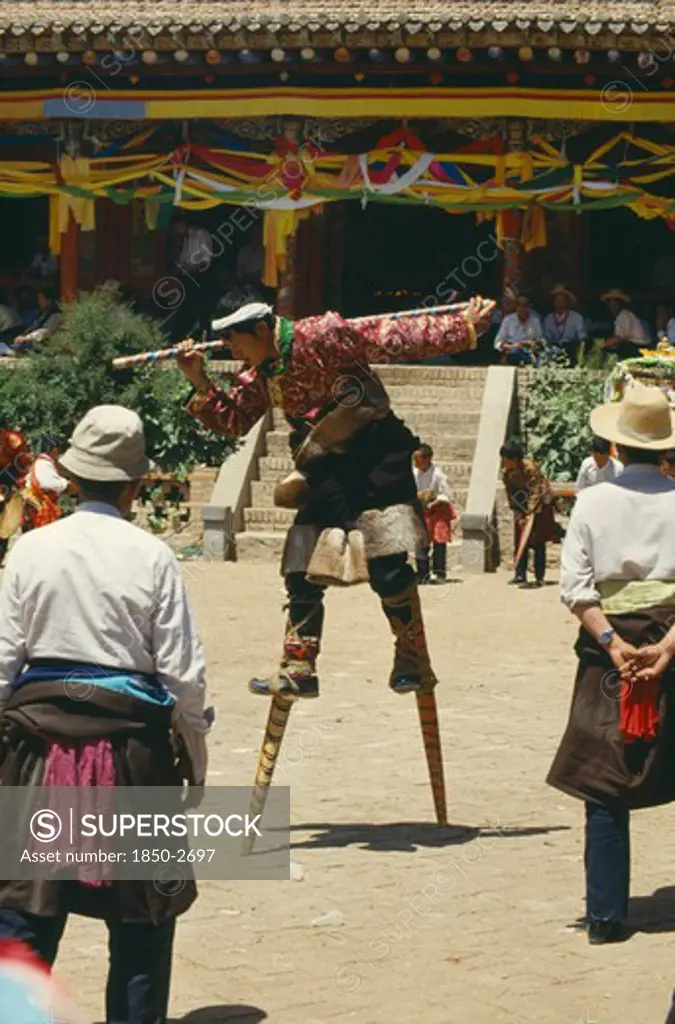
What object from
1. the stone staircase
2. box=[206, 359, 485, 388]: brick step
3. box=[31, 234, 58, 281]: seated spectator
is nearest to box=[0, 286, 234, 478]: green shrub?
the stone staircase

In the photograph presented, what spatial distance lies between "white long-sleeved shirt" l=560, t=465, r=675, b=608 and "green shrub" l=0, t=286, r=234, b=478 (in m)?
11.4

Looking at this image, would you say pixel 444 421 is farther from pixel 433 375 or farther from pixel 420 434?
pixel 433 375

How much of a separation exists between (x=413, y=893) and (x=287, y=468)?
42.7 feet

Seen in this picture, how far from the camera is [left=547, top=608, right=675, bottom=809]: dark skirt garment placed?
7180 mm

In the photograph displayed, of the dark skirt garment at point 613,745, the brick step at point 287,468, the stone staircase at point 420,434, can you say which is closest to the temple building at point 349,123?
the stone staircase at point 420,434

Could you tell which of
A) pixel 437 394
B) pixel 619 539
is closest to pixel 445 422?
pixel 437 394

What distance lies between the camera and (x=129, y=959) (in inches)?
225

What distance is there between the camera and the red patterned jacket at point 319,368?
8555 millimetres

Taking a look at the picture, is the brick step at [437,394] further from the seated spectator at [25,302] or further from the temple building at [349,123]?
the seated spectator at [25,302]

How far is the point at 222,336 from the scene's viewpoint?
8641 millimetres

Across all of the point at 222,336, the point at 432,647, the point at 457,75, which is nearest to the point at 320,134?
the point at 457,75

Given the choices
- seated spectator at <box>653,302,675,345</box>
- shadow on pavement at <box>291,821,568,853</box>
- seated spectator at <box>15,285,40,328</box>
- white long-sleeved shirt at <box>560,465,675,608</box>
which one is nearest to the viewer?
white long-sleeved shirt at <box>560,465,675,608</box>

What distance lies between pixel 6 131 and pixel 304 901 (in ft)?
58.8

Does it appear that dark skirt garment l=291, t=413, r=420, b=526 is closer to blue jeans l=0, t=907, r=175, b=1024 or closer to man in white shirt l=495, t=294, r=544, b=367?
blue jeans l=0, t=907, r=175, b=1024
